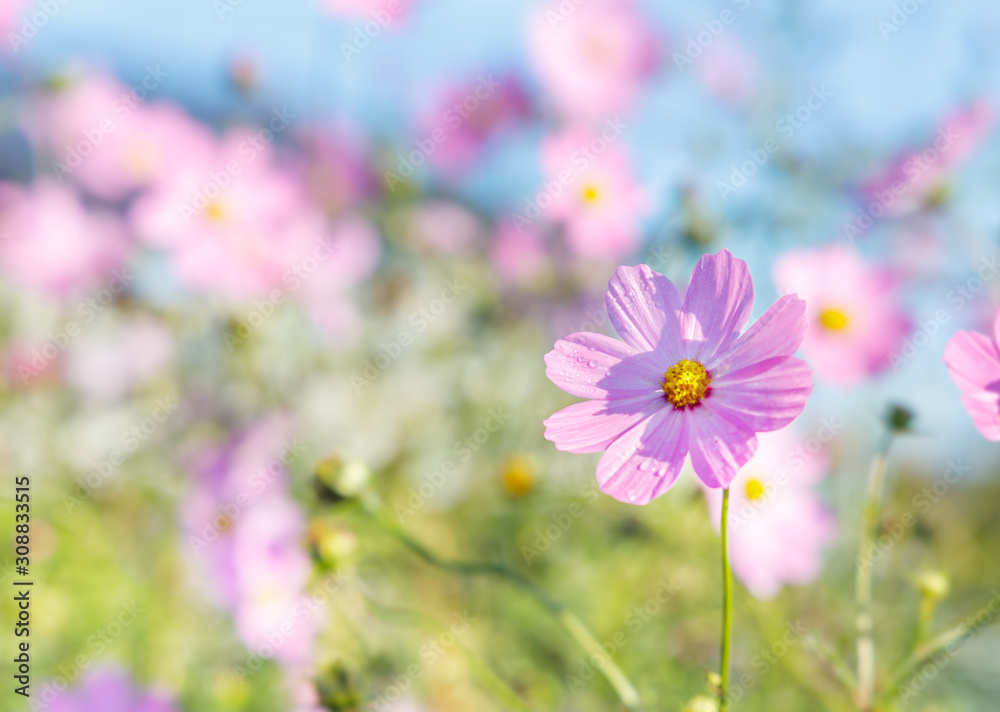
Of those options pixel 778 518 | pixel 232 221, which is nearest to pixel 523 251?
pixel 232 221

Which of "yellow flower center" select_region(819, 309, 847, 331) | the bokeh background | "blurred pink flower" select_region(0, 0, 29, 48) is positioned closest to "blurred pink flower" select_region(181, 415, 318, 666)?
the bokeh background

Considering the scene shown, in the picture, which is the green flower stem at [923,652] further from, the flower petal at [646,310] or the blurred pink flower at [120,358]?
the blurred pink flower at [120,358]

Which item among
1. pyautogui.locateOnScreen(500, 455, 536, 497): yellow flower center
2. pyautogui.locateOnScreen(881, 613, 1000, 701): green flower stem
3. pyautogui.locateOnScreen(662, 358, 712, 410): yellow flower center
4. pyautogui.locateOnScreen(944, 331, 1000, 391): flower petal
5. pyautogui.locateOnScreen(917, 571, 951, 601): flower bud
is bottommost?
pyautogui.locateOnScreen(881, 613, 1000, 701): green flower stem

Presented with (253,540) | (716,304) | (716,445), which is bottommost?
(716,445)

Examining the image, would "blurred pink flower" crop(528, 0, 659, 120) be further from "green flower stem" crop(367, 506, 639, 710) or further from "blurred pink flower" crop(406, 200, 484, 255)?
"green flower stem" crop(367, 506, 639, 710)

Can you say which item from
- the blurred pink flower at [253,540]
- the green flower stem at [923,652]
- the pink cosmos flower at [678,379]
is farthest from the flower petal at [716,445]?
the blurred pink flower at [253,540]

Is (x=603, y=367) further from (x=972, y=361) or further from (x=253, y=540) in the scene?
(x=253, y=540)

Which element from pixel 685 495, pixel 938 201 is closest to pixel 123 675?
pixel 685 495
